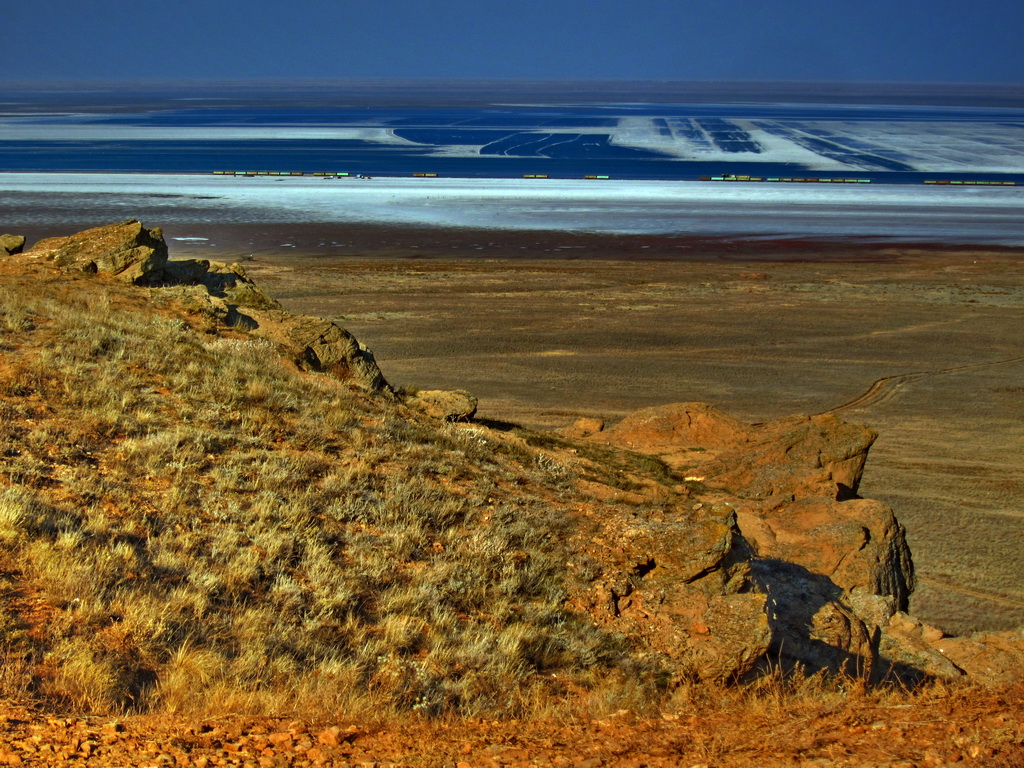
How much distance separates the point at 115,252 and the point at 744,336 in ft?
43.4

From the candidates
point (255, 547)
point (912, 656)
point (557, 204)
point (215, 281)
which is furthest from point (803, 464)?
point (557, 204)

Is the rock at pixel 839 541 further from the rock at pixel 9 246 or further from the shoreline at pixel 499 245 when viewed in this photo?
the shoreline at pixel 499 245

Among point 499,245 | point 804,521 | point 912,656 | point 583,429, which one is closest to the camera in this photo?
point 912,656

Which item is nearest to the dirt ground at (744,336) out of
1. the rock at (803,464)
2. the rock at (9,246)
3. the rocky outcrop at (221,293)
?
the rock at (803,464)

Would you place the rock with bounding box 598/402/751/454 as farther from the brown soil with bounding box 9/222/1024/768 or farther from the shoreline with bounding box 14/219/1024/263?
the shoreline with bounding box 14/219/1024/263

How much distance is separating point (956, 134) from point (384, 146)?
50278mm

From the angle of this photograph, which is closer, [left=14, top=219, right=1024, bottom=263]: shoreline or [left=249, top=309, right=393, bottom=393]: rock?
[left=249, top=309, right=393, bottom=393]: rock

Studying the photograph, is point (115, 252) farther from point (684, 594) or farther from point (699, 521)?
point (684, 594)

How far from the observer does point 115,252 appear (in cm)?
1412

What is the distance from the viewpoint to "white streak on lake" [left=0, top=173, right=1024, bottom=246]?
39.9 m

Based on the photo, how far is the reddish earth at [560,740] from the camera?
14.1 ft

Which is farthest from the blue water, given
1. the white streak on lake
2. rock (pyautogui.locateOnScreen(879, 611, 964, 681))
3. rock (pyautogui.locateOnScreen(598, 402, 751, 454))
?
rock (pyautogui.locateOnScreen(879, 611, 964, 681))

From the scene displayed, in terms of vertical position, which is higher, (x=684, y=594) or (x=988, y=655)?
(x=684, y=594)

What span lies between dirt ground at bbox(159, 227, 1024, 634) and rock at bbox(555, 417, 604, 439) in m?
1.71
